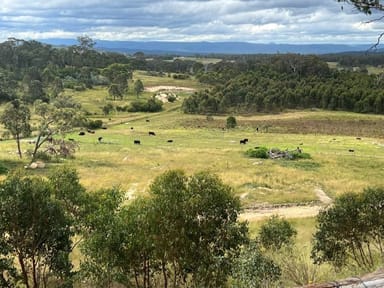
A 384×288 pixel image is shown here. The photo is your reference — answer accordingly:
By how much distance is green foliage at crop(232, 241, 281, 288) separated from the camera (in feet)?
53.6

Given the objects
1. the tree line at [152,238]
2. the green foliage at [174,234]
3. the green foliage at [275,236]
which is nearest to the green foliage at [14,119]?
the tree line at [152,238]

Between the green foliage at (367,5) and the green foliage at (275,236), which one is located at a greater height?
the green foliage at (367,5)

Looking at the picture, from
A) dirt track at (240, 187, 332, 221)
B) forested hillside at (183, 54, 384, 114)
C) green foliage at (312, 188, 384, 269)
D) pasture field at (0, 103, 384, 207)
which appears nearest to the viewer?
green foliage at (312, 188, 384, 269)

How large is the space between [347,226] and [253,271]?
780 centimetres

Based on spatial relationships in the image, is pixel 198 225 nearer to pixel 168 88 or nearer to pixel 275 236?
pixel 275 236

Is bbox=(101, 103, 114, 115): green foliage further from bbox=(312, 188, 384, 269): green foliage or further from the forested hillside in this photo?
bbox=(312, 188, 384, 269): green foliage

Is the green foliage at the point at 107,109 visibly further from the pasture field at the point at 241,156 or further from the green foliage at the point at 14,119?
the green foliage at the point at 14,119

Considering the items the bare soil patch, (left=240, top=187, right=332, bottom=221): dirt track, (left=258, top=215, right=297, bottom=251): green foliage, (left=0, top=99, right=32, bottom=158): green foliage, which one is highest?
(left=0, top=99, right=32, bottom=158): green foliage

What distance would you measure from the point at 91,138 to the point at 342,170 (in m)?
45.7

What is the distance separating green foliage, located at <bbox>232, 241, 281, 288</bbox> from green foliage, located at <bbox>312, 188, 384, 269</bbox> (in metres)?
5.97

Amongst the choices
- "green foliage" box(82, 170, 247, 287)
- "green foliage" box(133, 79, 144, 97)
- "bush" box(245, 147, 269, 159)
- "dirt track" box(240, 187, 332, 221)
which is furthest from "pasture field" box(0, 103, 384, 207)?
"green foliage" box(133, 79, 144, 97)

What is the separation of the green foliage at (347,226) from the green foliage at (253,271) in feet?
19.6

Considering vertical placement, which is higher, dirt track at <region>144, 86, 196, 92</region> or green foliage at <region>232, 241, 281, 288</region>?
green foliage at <region>232, 241, 281, 288</region>

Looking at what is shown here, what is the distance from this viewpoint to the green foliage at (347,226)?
2241 cm
